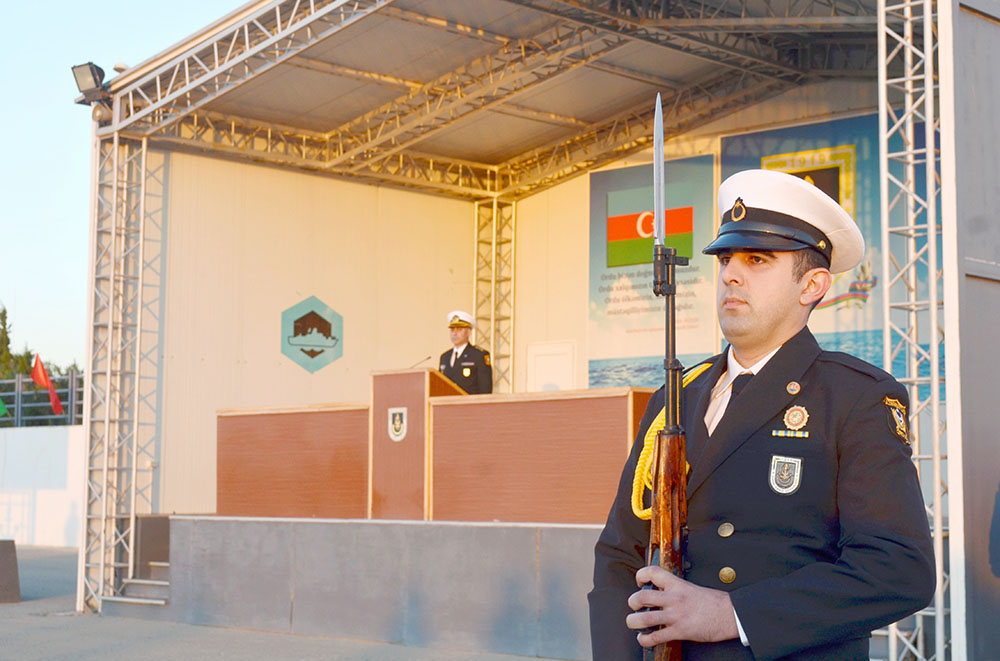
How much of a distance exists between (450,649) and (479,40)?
6.15 m

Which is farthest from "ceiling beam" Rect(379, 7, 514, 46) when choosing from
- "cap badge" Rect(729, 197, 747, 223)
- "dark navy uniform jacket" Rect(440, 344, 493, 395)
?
"cap badge" Rect(729, 197, 747, 223)

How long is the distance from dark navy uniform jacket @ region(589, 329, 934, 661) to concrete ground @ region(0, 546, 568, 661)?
6.61 m

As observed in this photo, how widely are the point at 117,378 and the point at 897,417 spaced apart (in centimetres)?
1131

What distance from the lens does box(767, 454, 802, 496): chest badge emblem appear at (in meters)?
1.91

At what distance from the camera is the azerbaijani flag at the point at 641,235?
47.3ft

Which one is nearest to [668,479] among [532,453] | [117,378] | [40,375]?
[532,453]

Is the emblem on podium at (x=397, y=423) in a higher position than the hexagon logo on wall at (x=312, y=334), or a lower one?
lower

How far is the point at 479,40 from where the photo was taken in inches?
481

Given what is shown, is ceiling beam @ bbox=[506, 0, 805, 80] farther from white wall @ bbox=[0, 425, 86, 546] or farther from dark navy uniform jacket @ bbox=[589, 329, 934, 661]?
white wall @ bbox=[0, 425, 86, 546]

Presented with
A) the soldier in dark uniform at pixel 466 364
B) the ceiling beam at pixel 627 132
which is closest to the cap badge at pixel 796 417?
the soldier in dark uniform at pixel 466 364

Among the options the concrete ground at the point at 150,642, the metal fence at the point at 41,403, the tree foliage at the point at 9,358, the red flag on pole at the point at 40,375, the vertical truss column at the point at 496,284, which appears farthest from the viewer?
the tree foliage at the point at 9,358

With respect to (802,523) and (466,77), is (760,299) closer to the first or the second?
(802,523)

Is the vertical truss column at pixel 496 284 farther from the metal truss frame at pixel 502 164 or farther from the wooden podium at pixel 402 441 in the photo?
the wooden podium at pixel 402 441

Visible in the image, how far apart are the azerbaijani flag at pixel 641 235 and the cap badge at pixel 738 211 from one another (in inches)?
478
